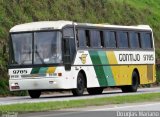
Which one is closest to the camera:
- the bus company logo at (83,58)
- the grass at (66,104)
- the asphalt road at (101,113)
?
the asphalt road at (101,113)

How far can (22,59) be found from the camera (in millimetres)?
31766

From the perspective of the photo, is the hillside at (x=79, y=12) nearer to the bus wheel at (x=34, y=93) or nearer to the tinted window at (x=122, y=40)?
the bus wheel at (x=34, y=93)

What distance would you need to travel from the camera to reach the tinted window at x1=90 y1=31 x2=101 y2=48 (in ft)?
112

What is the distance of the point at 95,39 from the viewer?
1357 inches

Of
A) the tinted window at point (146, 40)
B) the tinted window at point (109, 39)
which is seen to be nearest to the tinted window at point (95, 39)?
the tinted window at point (109, 39)

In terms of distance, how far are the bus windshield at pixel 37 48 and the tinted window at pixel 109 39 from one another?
440cm

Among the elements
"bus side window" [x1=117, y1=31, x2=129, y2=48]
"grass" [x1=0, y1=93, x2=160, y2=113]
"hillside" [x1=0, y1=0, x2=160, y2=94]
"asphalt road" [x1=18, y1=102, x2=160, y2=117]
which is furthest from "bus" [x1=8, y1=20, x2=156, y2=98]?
"asphalt road" [x1=18, y1=102, x2=160, y2=117]

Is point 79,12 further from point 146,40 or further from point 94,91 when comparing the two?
point 94,91

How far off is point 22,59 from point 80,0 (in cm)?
2006

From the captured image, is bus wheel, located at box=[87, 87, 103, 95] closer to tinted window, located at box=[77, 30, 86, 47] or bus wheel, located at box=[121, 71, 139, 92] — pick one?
bus wheel, located at box=[121, 71, 139, 92]

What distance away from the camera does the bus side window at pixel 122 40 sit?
3667cm

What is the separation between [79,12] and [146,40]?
11.4m

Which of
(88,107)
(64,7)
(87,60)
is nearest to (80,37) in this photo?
(87,60)

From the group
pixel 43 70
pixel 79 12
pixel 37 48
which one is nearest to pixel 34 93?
pixel 43 70
